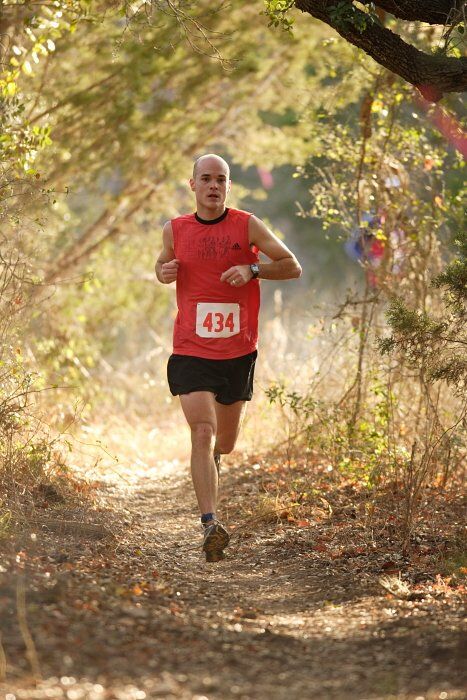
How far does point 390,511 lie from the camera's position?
6.17 meters

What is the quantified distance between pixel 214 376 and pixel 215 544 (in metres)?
0.99

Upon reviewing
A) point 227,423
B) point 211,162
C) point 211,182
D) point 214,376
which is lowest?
point 227,423

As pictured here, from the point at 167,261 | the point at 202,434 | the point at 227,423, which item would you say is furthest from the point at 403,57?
the point at 227,423

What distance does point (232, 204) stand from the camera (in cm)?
1345

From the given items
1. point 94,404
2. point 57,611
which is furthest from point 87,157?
point 57,611

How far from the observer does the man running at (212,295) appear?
18.7 ft

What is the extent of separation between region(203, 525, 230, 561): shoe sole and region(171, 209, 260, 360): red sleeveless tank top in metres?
1.03

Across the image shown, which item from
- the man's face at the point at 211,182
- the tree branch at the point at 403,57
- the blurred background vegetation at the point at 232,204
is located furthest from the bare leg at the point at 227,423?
the tree branch at the point at 403,57

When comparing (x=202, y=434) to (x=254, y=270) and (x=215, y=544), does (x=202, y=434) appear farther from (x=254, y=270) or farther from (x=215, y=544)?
(x=254, y=270)

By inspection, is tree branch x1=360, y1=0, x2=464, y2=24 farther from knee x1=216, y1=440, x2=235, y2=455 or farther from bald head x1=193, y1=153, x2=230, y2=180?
knee x1=216, y1=440, x2=235, y2=455

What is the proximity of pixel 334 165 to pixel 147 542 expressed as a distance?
341cm

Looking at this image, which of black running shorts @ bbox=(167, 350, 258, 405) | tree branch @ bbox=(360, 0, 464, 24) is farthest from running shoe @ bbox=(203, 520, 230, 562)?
tree branch @ bbox=(360, 0, 464, 24)

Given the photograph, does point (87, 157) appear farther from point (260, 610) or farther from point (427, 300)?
point (260, 610)

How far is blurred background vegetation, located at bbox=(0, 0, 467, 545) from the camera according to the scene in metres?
6.25
